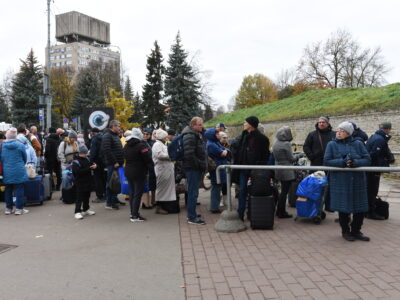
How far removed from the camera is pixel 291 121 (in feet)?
86.2

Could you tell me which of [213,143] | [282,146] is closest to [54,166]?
[213,143]

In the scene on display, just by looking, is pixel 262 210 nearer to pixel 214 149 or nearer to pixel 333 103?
pixel 214 149

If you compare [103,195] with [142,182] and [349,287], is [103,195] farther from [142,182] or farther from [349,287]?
[349,287]

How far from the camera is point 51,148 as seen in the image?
10.0 m

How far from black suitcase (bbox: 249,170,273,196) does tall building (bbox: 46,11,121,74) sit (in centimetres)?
10575

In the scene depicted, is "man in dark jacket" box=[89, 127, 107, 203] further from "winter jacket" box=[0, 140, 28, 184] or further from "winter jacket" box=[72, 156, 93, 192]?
"winter jacket" box=[0, 140, 28, 184]

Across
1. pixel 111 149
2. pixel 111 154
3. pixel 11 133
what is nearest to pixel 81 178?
pixel 111 154

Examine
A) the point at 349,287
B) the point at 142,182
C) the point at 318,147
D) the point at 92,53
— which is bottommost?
the point at 349,287

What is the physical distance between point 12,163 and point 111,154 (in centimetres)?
209

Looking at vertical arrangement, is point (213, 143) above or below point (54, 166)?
above

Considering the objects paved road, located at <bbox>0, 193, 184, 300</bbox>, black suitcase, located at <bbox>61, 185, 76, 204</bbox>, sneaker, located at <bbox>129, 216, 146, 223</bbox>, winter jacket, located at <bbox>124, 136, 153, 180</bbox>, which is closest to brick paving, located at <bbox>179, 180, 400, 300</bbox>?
paved road, located at <bbox>0, 193, 184, 300</bbox>

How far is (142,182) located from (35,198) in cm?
341

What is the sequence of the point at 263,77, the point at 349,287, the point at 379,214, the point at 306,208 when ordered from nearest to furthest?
the point at 349,287 < the point at 306,208 < the point at 379,214 < the point at 263,77

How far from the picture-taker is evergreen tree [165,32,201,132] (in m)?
34.6
